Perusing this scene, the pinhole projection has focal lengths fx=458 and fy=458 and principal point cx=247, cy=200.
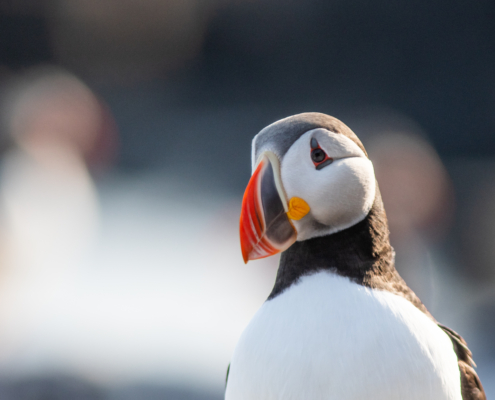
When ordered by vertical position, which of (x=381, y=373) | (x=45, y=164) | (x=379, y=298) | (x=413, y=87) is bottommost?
(x=381, y=373)

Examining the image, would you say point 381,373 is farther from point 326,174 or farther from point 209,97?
point 209,97

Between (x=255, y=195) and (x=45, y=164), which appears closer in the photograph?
(x=255, y=195)

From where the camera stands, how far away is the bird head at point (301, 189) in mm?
1045

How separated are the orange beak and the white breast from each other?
13cm

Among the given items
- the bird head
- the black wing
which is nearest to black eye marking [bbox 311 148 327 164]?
the bird head

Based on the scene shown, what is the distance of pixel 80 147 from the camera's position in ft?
22.8

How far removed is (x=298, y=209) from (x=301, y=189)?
47 mm

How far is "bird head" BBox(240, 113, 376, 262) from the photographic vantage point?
1.04 m

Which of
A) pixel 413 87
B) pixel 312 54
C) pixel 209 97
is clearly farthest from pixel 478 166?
pixel 209 97

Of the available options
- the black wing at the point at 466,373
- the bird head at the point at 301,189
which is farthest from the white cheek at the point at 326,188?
the black wing at the point at 466,373

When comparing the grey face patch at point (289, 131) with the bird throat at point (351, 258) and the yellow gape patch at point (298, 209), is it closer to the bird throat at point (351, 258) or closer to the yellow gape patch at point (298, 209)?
the yellow gape patch at point (298, 209)

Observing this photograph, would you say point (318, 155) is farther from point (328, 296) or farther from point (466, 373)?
point (466, 373)

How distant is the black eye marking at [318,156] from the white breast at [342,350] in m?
0.26

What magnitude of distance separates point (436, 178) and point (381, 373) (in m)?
5.73
